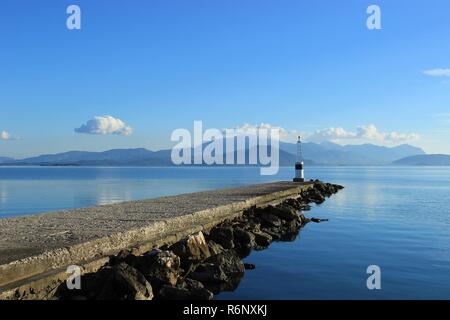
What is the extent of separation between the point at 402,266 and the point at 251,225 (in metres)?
4.25

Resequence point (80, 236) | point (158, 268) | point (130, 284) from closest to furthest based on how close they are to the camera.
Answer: point (130, 284)
point (158, 268)
point (80, 236)

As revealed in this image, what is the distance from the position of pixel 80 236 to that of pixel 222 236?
3.93 meters

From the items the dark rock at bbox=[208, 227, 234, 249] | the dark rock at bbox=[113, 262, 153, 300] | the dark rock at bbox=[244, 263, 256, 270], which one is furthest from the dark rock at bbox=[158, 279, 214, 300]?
the dark rock at bbox=[208, 227, 234, 249]

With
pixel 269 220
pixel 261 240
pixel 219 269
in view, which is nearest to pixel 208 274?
pixel 219 269

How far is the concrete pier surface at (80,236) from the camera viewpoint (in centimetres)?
562

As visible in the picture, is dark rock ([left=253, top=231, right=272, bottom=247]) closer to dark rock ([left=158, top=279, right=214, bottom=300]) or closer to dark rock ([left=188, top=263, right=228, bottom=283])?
dark rock ([left=188, top=263, right=228, bottom=283])

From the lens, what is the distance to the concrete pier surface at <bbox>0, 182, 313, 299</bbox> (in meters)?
5.62

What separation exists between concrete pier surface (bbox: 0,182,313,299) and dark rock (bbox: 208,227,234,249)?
340 mm

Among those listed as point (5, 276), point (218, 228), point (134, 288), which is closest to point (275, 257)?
point (218, 228)

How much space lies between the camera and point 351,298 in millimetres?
7547

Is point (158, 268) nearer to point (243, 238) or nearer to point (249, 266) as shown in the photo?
point (249, 266)

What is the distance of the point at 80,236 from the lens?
7621 millimetres

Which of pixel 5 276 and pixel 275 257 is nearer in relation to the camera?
pixel 5 276
